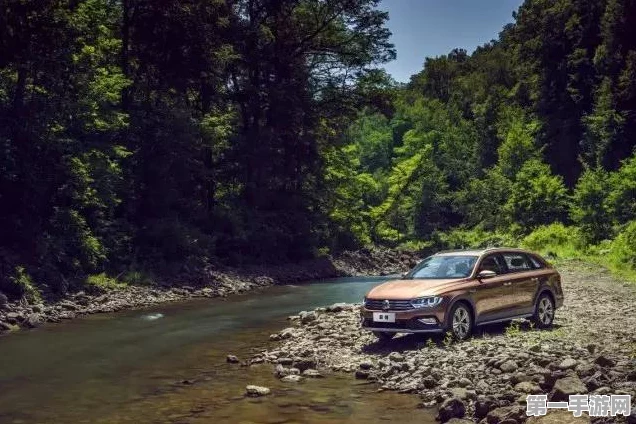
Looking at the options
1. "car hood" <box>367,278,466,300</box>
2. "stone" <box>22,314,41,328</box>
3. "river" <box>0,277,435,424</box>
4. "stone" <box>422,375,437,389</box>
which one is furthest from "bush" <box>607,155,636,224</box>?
"stone" <box>422,375,437,389</box>

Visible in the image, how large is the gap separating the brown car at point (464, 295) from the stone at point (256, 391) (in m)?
3.25

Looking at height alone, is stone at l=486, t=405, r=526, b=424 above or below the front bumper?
below

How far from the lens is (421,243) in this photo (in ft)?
219

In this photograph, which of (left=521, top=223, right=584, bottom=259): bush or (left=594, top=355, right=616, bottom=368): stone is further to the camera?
(left=521, top=223, right=584, bottom=259): bush

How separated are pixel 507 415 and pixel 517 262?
7.17 m

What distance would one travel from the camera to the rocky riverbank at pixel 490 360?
9.32 m

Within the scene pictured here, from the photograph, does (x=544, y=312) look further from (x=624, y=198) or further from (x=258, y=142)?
(x=624, y=198)

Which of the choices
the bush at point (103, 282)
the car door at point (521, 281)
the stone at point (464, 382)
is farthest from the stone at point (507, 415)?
the bush at point (103, 282)

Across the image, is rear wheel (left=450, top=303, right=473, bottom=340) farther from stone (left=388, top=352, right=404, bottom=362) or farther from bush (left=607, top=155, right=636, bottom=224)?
bush (left=607, top=155, right=636, bottom=224)

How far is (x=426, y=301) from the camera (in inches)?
524

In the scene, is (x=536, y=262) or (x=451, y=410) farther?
(x=536, y=262)

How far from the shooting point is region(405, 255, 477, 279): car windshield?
14.3m

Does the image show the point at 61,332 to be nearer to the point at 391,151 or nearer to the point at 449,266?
the point at 449,266

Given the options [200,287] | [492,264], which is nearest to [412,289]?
[492,264]
